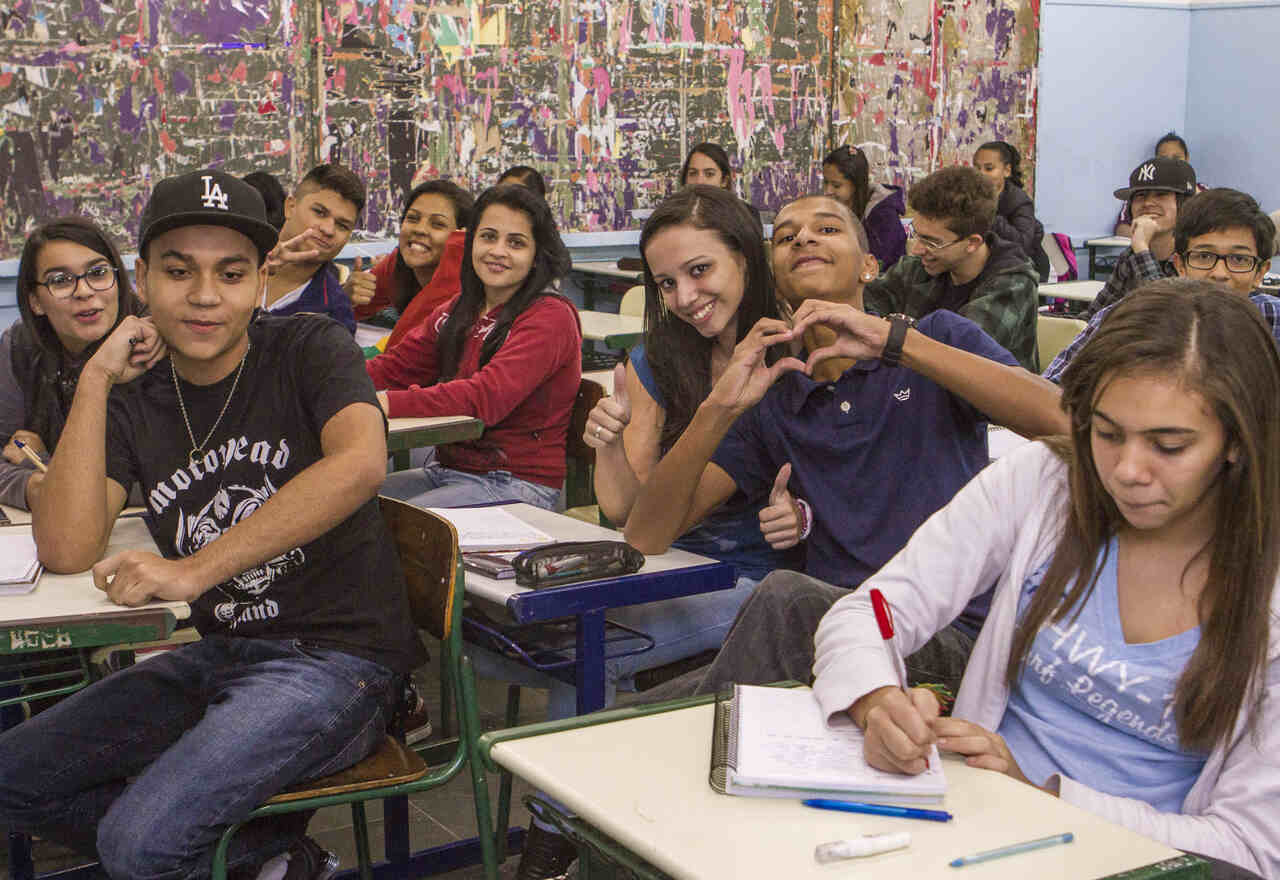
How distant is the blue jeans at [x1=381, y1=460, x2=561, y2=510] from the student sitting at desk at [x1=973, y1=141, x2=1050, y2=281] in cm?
337

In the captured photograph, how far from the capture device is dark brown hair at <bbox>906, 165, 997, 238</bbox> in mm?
4539

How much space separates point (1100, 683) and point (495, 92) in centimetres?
600

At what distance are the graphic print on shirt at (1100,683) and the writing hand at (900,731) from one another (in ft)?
0.65

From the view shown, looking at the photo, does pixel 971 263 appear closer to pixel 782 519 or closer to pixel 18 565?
pixel 782 519

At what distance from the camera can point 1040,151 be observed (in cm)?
938

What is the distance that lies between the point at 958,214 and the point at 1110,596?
3.09m

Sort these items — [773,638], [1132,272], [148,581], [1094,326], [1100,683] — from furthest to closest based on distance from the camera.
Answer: [1132,272], [1094,326], [148,581], [773,638], [1100,683]

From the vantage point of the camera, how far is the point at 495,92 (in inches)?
281

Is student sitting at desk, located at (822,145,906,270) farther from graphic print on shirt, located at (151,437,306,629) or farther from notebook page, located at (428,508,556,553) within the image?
graphic print on shirt, located at (151,437,306,629)

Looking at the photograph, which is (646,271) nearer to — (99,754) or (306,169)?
(99,754)

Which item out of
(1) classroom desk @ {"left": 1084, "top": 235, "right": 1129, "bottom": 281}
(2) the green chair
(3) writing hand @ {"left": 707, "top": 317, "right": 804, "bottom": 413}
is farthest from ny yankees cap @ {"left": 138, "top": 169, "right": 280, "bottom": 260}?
(1) classroom desk @ {"left": 1084, "top": 235, "right": 1129, "bottom": 281}

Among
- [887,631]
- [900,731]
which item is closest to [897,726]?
[900,731]

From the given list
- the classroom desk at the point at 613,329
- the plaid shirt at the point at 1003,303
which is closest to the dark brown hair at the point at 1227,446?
the plaid shirt at the point at 1003,303

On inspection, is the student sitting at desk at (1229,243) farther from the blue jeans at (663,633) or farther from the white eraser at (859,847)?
the white eraser at (859,847)
